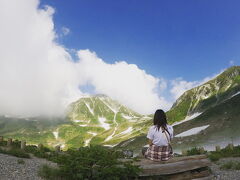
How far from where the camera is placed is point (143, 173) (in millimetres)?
12656

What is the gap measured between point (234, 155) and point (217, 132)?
45.6 m

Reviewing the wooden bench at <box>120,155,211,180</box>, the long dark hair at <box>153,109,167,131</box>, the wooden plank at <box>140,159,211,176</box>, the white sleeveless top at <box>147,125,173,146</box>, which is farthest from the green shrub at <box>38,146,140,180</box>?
the long dark hair at <box>153,109,167,131</box>

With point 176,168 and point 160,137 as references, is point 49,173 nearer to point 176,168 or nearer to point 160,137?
point 160,137

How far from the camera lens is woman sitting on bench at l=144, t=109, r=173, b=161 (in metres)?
12.8

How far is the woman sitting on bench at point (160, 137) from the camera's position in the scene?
12.8m

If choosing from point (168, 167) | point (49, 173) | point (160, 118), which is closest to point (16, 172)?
point (49, 173)

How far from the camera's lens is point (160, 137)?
13031mm

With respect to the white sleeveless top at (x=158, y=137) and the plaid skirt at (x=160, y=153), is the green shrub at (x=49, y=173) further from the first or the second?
the white sleeveless top at (x=158, y=137)

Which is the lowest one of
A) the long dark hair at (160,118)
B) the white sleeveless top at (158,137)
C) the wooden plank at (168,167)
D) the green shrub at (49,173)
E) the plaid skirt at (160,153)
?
the green shrub at (49,173)

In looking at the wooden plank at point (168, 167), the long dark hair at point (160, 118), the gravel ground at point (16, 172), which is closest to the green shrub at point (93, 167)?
the wooden plank at point (168, 167)

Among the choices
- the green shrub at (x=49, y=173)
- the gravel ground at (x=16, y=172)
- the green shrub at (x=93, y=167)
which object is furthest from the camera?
the gravel ground at (x=16, y=172)

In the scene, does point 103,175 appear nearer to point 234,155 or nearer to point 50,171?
point 50,171

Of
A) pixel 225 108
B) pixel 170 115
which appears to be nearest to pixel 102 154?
pixel 225 108

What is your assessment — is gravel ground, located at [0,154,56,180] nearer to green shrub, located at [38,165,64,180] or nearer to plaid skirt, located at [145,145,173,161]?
green shrub, located at [38,165,64,180]
